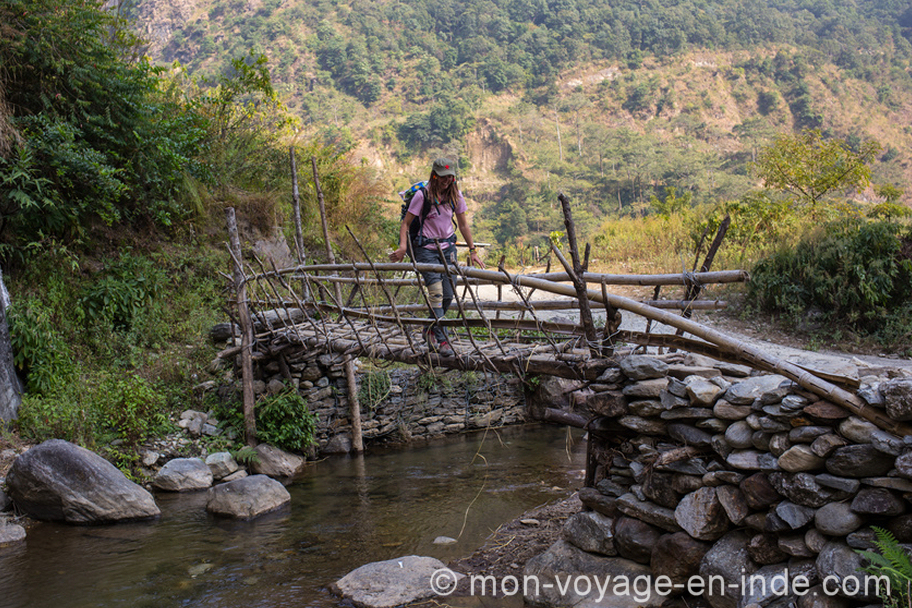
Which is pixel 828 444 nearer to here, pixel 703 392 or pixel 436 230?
pixel 703 392

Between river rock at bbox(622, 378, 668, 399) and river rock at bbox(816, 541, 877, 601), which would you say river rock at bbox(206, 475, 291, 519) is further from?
river rock at bbox(816, 541, 877, 601)

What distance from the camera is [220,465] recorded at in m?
6.09

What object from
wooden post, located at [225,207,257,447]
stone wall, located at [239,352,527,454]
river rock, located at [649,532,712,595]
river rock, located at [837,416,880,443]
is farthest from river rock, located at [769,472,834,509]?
wooden post, located at [225,207,257,447]

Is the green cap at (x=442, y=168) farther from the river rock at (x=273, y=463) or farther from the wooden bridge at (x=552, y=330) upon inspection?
the river rock at (x=273, y=463)

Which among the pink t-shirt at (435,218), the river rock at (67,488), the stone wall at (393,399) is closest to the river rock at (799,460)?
the pink t-shirt at (435,218)

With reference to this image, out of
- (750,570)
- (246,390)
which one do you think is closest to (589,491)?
(750,570)

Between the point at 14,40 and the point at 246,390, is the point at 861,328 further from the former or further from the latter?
the point at 14,40

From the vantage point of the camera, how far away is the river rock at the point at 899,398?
2.04 meters

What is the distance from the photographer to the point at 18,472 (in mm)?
4773

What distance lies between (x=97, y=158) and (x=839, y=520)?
7.96 m

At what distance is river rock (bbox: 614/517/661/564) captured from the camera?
9.97ft

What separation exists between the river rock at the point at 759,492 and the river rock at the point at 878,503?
34cm

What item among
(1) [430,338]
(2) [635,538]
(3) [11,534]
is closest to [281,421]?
(3) [11,534]

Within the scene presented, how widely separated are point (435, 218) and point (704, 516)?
269 centimetres
